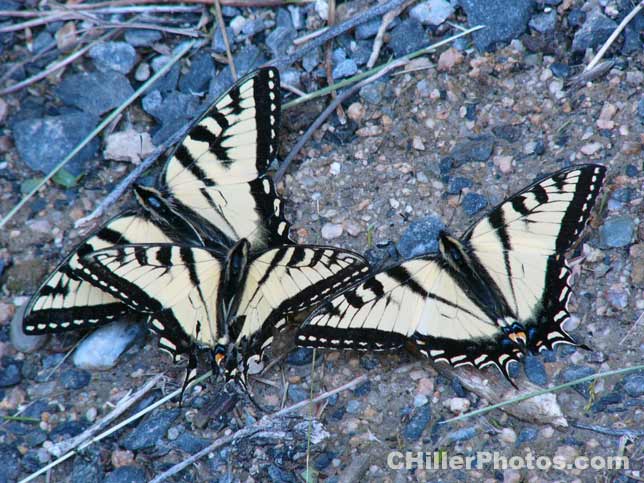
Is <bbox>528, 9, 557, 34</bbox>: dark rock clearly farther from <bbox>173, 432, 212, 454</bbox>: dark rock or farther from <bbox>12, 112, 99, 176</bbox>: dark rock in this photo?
<bbox>173, 432, 212, 454</bbox>: dark rock

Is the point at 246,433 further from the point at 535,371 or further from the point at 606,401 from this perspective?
the point at 606,401

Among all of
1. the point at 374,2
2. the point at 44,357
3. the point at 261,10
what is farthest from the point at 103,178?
the point at 374,2

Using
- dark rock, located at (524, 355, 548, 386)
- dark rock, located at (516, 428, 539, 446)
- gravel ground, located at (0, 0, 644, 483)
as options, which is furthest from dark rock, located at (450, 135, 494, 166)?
dark rock, located at (516, 428, 539, 446)

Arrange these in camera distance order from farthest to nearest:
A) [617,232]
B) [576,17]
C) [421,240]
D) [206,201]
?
[206,201] → [576,17] → [421,240] → [617,232]

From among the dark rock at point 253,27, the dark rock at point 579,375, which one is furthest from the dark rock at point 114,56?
the dark rock at point 579,375

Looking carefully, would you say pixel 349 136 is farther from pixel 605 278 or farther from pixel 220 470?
pixel 220 470

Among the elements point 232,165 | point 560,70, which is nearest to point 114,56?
point 232,165

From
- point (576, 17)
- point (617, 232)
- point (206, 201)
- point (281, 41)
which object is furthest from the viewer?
point (281, 41)

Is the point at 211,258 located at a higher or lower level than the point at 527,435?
higher
